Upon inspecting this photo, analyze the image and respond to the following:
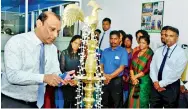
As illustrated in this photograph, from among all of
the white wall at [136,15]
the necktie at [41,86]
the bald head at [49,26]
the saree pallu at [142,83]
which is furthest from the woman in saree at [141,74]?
the bald head at [49,26]

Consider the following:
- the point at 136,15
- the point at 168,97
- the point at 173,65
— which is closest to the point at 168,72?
the point at 173,65

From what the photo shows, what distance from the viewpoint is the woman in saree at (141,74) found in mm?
3621

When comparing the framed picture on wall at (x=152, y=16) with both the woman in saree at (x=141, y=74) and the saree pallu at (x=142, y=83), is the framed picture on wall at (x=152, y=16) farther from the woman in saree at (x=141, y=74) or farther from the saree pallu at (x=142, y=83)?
the saree pallu at (x=142, y=83)

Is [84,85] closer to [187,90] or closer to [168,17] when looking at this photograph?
[187,90]

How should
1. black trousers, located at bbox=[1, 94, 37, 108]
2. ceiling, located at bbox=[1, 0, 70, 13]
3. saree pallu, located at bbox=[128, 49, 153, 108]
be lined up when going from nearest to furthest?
black trousers, located at bbox=[1, 94, 37, 108] → saree pallu, located at bbox=[128, 49, 153, 108] → ceiling, located at bbox=[1, 0, 70, 13]

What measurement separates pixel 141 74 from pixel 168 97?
479mm

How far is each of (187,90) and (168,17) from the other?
117cm

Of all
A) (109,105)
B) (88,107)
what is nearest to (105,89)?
(109,105)

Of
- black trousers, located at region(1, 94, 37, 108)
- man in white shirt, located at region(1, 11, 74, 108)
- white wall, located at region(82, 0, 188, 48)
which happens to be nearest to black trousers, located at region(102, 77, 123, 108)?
white wall, located at region(82, 0, 188, 48)

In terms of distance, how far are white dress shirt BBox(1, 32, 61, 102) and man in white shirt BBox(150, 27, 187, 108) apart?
1786 mm

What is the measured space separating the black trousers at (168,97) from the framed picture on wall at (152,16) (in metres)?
1.17

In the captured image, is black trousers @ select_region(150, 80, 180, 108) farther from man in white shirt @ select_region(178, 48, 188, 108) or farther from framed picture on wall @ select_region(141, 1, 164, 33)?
framed picture on wall @ select_region(141, 1, 164, 33)

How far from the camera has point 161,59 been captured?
11.0ft

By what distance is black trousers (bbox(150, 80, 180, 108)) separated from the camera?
3287 mm
